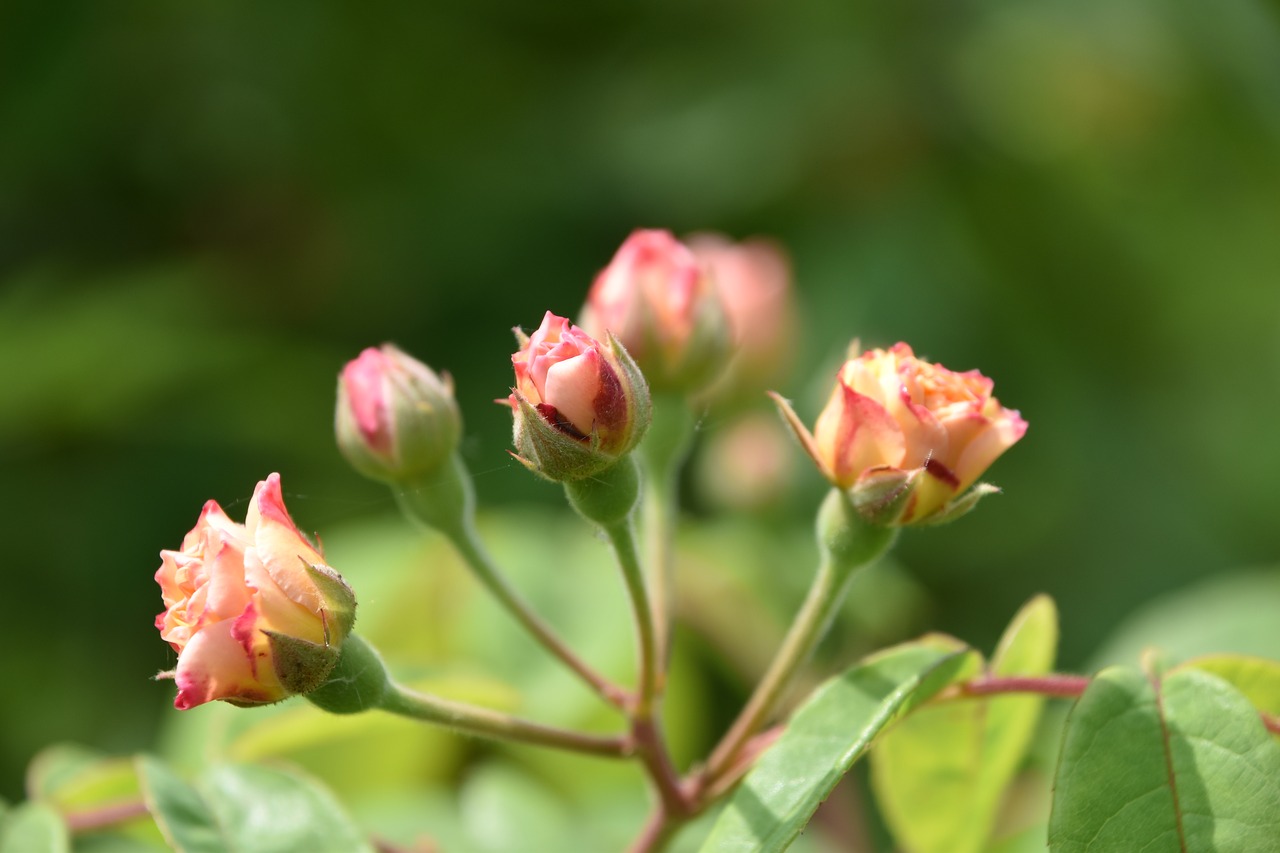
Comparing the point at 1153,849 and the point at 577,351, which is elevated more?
the point at 577,351

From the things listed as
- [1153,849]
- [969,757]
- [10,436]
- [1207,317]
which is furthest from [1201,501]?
[10,436]

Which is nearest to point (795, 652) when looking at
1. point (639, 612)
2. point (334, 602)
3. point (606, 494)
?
point (639, 612)

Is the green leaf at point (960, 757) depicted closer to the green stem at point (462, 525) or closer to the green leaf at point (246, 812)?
the green stem at point (462, 525)

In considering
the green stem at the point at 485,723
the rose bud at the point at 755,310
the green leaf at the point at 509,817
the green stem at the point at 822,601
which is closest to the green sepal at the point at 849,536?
the green stem at the point at 822,601

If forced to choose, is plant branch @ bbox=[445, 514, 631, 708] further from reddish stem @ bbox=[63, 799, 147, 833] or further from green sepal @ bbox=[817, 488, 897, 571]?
reddish stem @ bbox=[63, 799, 147, 833]

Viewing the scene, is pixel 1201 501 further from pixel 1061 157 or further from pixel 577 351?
pixel 577 351

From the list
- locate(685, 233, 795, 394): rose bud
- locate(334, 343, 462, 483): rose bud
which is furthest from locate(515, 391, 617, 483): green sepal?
locate(685, 233, 795, 394): rose bud

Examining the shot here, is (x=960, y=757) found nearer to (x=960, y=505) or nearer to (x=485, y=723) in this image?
(x=960, y=505)
